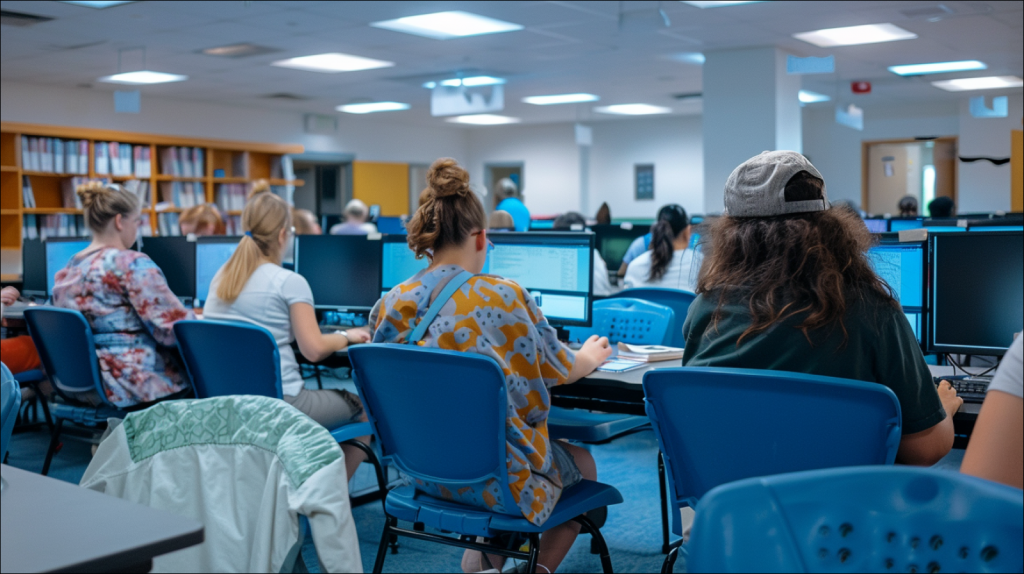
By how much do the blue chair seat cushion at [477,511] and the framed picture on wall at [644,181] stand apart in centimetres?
1155

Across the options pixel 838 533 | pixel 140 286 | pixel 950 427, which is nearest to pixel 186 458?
pixel 838 533

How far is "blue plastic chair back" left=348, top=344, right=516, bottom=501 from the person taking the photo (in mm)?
1961

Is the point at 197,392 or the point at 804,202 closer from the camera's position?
the point at 804,202

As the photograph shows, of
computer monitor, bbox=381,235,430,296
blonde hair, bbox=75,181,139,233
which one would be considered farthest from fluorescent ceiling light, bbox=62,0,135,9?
computer monitor, bbox=381,235,430,296

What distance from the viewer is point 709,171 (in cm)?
807

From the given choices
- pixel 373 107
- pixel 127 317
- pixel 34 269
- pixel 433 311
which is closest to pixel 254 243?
pixel 127 317

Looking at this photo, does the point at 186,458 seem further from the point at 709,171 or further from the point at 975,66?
the point at 975,66

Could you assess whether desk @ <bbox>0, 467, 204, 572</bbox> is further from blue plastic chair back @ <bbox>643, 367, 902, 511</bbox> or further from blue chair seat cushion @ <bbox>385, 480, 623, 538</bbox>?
blue chair seat cushion @ <bbox>385, 480, 623, 538</bbox>

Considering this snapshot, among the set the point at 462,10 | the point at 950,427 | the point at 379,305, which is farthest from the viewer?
the point at 462,10

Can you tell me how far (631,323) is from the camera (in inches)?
125

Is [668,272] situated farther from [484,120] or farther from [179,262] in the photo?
[484,120]

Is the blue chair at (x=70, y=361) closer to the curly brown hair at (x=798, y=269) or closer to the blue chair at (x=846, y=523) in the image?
the curly brown hair at (x=798, y=269)

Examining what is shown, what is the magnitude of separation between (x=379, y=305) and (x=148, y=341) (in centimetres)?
158

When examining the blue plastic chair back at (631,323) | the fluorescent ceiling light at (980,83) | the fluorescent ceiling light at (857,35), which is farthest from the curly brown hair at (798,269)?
the fluorescent ceiling light at (980,83)
